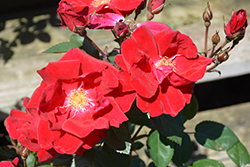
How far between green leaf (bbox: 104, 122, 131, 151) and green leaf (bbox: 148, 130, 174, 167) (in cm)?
13

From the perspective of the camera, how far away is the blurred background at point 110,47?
112 cm

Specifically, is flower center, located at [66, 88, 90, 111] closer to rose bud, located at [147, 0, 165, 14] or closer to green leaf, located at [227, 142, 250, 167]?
rose bud, located at [147, 0, 165, 14]

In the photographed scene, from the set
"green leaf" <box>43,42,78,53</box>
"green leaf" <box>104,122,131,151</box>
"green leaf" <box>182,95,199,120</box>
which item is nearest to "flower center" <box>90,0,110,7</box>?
"green leaf" <box>43,42,78,53</box>

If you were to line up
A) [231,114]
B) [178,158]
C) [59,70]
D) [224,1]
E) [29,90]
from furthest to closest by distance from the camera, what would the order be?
1. [224,1]
2. [231,114]
3. [29,90]
4. [178,158]
5. [59,70]

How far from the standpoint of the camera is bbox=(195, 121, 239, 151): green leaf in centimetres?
77

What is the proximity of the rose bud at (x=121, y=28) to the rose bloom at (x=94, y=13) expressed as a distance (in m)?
0.04

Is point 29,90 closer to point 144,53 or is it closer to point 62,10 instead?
point 62,10

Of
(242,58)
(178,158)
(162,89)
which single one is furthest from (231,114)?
(162,89)

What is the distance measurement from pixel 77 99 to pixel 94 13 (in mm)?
184

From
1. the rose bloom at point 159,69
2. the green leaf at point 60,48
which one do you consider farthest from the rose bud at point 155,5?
the green leaf at point 60,48

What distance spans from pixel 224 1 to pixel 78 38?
117 centimetres

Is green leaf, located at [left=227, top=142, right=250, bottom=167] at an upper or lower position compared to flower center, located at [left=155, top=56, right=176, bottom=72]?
lower

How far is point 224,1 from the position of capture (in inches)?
59.4

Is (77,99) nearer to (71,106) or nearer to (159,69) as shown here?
(71,106)
